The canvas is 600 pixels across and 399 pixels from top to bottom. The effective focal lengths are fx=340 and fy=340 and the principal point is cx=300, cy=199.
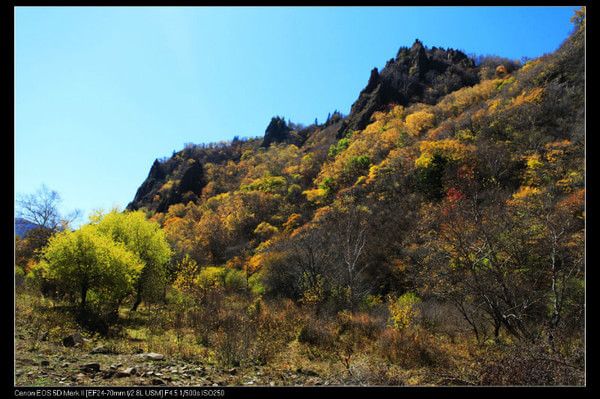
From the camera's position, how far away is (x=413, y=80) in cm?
6975

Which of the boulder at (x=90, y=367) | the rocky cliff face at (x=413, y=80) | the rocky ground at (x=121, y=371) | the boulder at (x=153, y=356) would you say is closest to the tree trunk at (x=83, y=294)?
the rocky ground at (x=121, y=371)

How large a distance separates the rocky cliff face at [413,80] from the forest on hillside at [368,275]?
655 inches

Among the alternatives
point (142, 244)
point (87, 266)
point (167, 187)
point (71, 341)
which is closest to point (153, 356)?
point (71, 341)

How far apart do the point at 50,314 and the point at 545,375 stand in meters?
14.8

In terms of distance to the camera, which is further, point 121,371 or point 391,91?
point 391,91

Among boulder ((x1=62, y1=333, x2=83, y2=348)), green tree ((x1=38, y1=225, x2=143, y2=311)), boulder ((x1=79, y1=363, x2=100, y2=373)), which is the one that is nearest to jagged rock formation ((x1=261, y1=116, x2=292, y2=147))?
green tree ((x1=38, y1=225, x2=143, y2=311))

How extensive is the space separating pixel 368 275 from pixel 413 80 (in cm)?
5987

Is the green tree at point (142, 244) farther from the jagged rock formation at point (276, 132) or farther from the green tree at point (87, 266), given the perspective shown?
the jagged rock formation at point (276, 132)

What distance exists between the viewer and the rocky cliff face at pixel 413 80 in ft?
211

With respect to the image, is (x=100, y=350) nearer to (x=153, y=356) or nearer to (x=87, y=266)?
(x=153, y=356)

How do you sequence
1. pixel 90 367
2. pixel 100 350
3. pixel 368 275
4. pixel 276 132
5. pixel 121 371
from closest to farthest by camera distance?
pixel 121 371 < pixel 90 367 < pixel 100 350 < pixel 368 275 < pixel 276 132

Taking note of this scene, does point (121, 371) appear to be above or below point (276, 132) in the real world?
below
